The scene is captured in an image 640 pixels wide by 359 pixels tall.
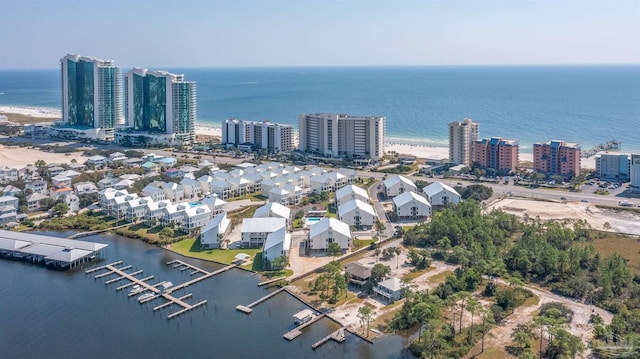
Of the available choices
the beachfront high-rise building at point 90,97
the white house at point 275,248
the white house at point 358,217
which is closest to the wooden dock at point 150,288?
the white house at point 275,248

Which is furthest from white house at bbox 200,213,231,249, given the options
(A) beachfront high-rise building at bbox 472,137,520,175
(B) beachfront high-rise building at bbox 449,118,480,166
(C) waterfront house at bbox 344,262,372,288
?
(B) beachfront high-rise building at bbox 449,118,480,166

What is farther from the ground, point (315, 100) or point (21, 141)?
point (315, 100)

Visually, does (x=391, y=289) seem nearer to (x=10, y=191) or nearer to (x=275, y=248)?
(x=275, y=248)

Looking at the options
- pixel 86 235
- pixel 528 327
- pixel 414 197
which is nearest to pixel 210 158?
pixel 86 235

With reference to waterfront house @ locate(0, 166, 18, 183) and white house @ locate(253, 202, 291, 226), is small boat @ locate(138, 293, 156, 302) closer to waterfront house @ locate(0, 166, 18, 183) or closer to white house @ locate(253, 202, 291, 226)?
white house @ locate(253, 202, 291, 226)

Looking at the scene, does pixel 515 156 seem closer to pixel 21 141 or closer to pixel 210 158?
pixel 210 158
